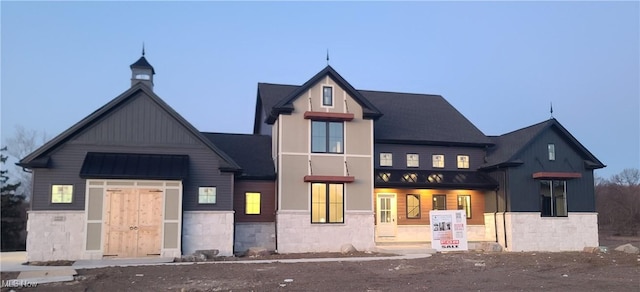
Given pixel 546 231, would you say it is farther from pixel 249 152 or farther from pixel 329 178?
Result: pixel 249 152

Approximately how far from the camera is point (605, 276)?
14.8 metres

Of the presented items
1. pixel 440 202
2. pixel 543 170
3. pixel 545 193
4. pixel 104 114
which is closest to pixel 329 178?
pixel 440 202

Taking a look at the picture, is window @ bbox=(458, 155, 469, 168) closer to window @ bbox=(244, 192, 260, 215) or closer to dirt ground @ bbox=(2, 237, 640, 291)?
dirt ground @ bbox=(2, 237, 640, 291)

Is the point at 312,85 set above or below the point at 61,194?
above

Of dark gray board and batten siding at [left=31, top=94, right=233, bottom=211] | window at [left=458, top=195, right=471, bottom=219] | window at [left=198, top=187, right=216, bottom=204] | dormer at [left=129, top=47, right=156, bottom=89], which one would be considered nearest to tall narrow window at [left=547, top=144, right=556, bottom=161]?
window at [left=458, top=195, right=471, bottom=219]

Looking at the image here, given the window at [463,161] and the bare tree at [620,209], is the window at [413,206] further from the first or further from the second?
the bare tree at [620,209]

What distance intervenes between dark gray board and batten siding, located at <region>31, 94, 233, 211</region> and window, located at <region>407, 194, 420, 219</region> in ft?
30.2

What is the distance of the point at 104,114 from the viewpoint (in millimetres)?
21453

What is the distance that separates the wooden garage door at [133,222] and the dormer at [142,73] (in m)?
4.76

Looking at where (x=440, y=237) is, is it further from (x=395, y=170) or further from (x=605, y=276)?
(x=605, y=276)

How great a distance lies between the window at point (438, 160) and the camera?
2802 centimetres

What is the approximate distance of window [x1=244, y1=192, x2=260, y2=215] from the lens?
80.7ft

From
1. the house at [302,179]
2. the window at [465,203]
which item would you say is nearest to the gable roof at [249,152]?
the house at [302,179]

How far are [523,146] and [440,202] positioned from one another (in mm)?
4651
